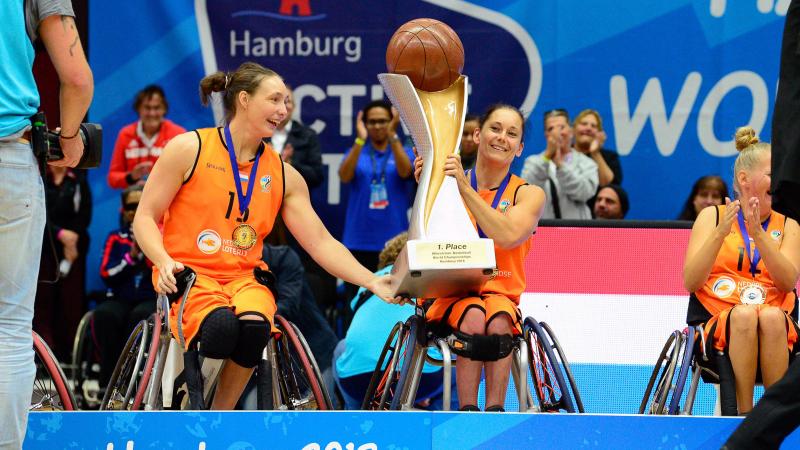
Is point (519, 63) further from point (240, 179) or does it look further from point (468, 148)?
point (240, 179)

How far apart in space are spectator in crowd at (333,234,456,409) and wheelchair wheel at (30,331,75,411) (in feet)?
4.41

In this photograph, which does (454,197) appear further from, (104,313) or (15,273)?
(104,313)

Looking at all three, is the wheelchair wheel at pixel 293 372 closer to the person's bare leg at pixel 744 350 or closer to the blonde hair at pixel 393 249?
the blonde hair at pixel 393 249

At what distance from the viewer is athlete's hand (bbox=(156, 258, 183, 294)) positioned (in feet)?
14.7

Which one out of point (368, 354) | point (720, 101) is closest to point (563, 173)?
point (720, 101)

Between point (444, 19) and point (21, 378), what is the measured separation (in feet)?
16.1

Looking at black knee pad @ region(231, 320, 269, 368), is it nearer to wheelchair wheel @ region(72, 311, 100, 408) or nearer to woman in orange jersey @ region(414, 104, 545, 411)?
woman in orange jersey @ region(414, 104, 545, 411)

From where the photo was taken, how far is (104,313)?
7242 millimetres

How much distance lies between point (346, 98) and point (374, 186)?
697 millimetres

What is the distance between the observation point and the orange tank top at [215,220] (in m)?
4.76

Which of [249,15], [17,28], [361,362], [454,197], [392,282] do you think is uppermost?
[249,15]

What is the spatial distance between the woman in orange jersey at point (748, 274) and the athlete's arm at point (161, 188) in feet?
6.67

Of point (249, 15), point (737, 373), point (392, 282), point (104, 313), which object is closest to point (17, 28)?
point (392, 282)

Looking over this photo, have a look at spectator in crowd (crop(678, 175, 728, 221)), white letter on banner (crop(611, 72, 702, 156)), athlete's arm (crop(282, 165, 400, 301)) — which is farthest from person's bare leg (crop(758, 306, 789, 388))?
white letter on banner (crop(611, 72, 702, 156))
